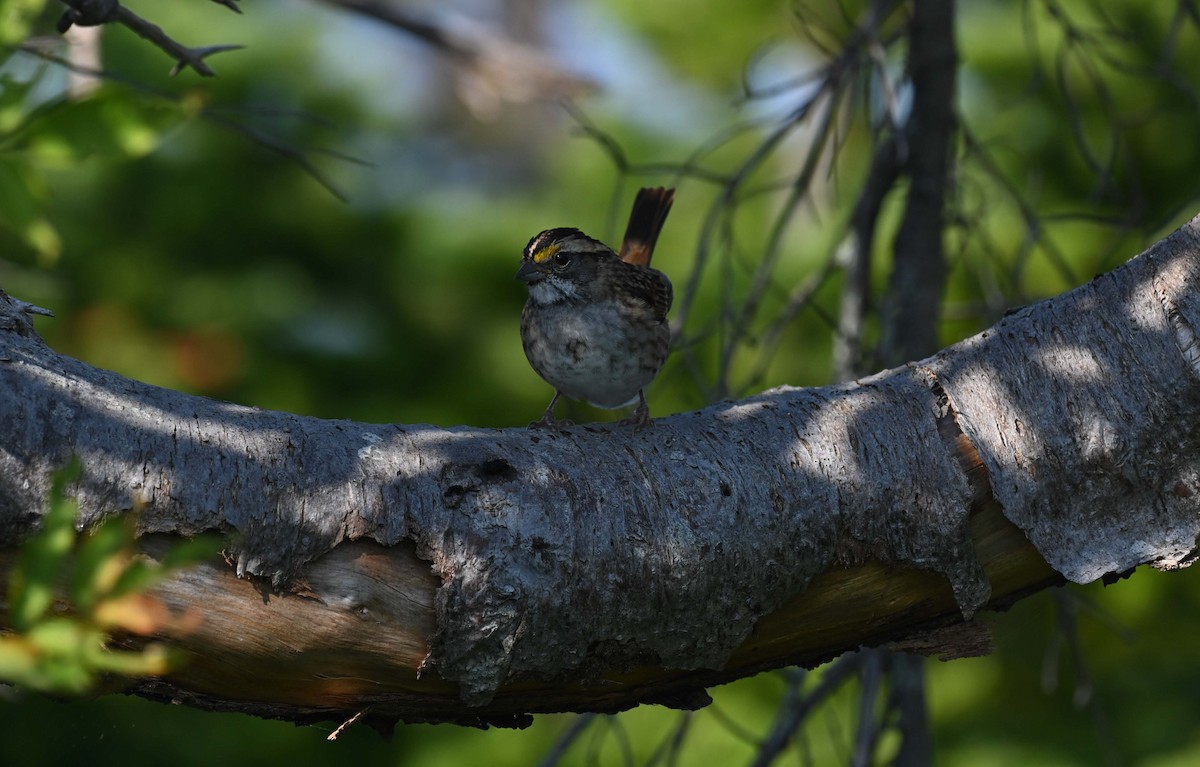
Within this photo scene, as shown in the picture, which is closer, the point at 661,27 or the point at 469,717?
the point at 469,717

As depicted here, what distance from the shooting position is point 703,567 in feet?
6.48

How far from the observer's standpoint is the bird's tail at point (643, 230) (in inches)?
159

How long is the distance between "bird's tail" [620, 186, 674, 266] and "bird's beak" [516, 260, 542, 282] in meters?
0.68

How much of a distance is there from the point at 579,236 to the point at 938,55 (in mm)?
1125

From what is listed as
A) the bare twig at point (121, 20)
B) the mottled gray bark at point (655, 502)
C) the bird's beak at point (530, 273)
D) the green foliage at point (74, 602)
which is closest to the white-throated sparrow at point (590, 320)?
the bird's beak at point (530, 273)

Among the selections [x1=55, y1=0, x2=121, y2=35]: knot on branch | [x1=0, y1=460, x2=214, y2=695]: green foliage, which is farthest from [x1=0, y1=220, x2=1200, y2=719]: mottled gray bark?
[x1=0, y1=460, x2=214, y2=695]: green foliage

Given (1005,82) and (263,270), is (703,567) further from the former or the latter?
(1005,82)

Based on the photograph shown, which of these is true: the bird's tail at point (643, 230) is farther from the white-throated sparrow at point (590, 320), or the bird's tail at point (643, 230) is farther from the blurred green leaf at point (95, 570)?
the blurred green leaf at point (95, 570)

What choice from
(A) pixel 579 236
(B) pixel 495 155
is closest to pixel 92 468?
(A) pixel 579 236

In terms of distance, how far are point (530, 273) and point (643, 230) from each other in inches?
30.4

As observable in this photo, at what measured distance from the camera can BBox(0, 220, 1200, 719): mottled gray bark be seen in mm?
1793

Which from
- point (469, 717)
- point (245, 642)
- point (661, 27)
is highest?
point (245, 642)

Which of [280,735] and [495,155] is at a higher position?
[280,735]

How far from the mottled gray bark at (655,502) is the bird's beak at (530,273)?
1.24 metres
